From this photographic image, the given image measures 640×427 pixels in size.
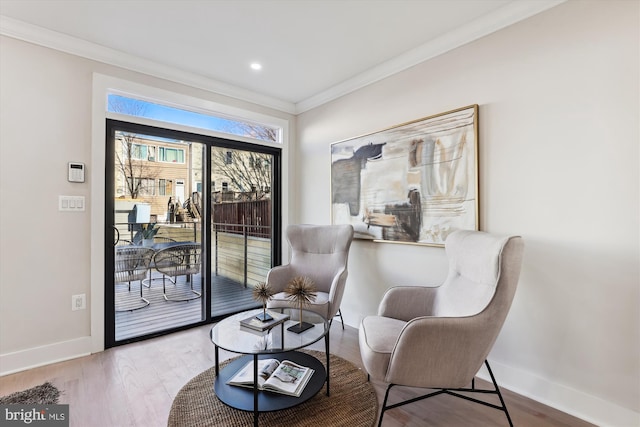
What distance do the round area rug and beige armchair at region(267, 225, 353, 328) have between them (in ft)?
2.77

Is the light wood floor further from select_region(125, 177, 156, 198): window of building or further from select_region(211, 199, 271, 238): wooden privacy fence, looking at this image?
select_region(125, 177, 156, 198): window of building

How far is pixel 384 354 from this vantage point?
1.61m

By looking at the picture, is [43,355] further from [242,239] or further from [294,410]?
[294,410]

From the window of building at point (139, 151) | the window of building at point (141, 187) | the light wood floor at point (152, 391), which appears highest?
the window of building at point (139, 151)

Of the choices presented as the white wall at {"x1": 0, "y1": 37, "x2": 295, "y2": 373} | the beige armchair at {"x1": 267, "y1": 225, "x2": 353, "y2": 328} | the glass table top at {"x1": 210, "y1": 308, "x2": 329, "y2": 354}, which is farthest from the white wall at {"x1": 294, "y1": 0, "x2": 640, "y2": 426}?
the white wall at {"x1": 0, "y1": 37, "x2": 295, "y2": 373}

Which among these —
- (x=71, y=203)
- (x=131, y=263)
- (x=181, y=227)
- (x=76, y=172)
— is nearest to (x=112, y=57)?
(x=76, y=172)

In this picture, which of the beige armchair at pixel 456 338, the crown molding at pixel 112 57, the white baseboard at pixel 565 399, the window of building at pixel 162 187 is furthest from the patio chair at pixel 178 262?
the white baseboard at pixel 565 399

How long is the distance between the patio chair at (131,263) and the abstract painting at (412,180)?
77.0 inches

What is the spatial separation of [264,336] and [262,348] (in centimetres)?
17

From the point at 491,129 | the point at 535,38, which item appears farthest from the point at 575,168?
the point at 535,38

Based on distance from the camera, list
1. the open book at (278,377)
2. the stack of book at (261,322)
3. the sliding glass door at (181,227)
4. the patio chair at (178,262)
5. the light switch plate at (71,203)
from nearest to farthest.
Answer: the open book at (278,377), the stack of book at (261,322), the light switch plate at (71,203), the sliding glass door at (181,227), the patio chair at (178,262)

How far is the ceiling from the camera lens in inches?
82.3

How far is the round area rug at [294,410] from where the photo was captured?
170 centimetres

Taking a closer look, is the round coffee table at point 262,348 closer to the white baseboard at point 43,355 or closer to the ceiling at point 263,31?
the white baseboard at point 43,355
